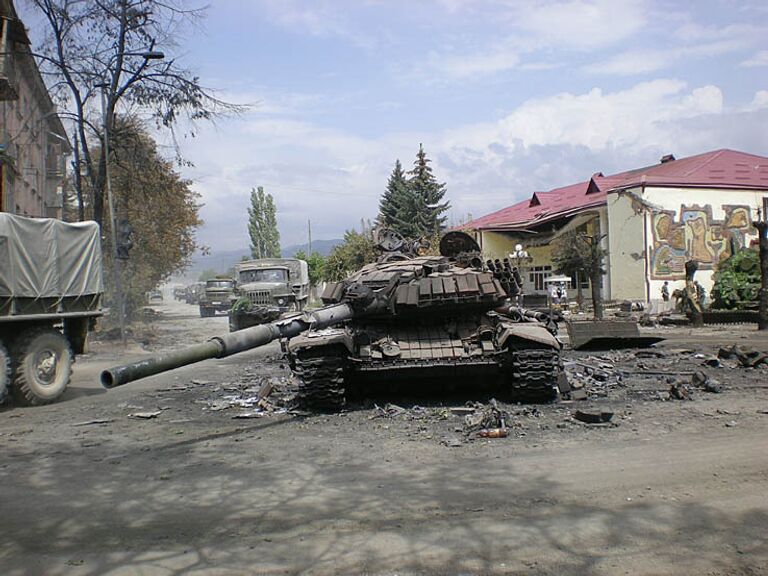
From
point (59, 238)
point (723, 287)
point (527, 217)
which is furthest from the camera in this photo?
point (527, 217)

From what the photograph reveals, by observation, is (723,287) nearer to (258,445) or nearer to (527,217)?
(527,217)

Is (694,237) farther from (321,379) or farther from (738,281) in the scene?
(321,379)

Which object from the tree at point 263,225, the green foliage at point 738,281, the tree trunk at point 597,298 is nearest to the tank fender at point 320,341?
the tree trunk at point 597,298

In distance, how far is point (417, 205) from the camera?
41344 mm

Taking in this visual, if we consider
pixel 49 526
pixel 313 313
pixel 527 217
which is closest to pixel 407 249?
pixel 313 313

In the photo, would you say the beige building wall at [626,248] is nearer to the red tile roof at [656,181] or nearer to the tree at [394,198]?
the red tile roof at [656,181]

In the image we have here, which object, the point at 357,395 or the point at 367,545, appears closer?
the point at 367,545

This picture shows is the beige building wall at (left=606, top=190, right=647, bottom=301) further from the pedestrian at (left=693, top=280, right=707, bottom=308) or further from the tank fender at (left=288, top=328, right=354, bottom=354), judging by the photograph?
the tank fender at (left=288, top=328, right=354, bottom=354)

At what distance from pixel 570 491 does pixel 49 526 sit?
364 centimetres

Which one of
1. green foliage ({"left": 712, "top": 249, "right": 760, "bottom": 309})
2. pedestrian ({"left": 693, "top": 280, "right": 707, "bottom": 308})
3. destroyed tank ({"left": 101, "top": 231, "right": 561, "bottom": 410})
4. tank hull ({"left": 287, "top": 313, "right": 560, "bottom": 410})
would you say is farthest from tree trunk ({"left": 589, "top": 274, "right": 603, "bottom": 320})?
tank hull ({"left": 287, "top": 313, "right": 560, "bottom": 410})

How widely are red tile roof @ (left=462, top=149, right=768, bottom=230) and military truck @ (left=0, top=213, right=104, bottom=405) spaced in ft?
68.5

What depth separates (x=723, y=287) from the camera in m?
24.3

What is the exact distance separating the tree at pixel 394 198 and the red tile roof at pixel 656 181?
5353 millimetres

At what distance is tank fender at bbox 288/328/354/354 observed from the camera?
8281mm
